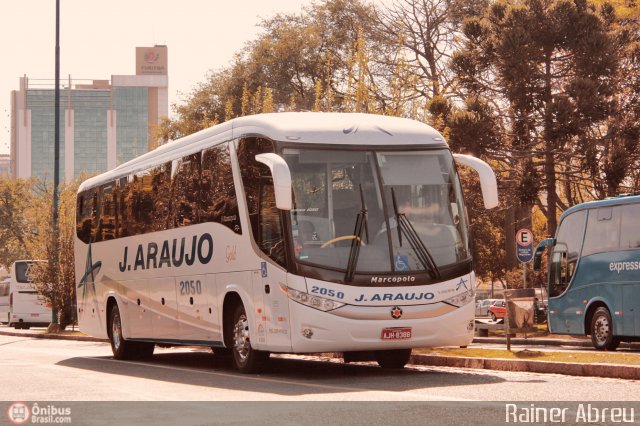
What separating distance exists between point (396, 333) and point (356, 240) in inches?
52.1

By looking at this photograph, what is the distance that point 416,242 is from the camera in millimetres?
16062

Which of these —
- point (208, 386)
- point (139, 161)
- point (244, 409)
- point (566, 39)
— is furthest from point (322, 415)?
point (566, 39)

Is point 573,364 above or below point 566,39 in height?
below

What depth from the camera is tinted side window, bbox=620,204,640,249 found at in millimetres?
24766

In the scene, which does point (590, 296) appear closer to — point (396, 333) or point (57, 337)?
point (396, 333)

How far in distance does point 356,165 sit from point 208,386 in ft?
11.9

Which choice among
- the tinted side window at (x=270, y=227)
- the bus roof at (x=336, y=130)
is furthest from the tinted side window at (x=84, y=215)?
the tinted side window at (x=270, y=227)

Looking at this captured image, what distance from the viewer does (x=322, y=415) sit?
11.0 m

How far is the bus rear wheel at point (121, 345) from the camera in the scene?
23156 millimetres

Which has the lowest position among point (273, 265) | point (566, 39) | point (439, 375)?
point (439, 375)

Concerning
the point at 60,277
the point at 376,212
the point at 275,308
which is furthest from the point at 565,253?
the point at 60,277

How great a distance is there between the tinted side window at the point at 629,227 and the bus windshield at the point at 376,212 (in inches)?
365

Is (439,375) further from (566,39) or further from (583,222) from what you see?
(566,39)

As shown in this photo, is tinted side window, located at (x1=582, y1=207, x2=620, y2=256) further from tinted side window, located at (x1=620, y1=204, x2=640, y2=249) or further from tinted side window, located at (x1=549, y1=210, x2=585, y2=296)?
tinted side window, located at (x1=549, y1=210, x2=585, y2=296)
